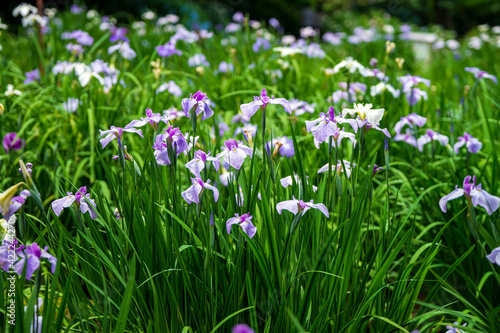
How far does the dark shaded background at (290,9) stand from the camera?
8591 millimetres

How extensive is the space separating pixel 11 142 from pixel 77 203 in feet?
4.05

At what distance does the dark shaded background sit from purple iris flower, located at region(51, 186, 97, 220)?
599 cm

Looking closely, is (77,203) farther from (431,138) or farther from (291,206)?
(431,138)

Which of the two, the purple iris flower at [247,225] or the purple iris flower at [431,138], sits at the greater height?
the purple iris flower at [431,138]

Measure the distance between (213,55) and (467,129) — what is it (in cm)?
279

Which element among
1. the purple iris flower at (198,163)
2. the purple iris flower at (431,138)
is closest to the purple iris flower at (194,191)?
the purple iris flower at (198,163)

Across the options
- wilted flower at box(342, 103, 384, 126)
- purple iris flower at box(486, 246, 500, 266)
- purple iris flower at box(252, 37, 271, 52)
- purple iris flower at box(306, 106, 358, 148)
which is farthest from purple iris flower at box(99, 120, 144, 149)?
purple iris flower at box(252, 37, 271, 52)

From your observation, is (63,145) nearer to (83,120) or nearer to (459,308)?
(83,120)

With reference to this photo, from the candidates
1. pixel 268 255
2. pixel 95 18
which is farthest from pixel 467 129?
pixel 95 18

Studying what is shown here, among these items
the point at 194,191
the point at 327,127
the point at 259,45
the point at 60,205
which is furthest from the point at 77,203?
the point at 259,45

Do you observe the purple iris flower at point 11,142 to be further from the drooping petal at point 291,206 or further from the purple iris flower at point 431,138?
the purple iris flower at point 431,138

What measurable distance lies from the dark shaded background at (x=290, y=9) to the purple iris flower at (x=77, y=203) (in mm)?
5988

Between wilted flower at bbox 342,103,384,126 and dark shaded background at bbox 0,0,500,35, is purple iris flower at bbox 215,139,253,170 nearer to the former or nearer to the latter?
wilted flower at bbox 342,103,384,126

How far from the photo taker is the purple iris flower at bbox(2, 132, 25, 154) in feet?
7.22
